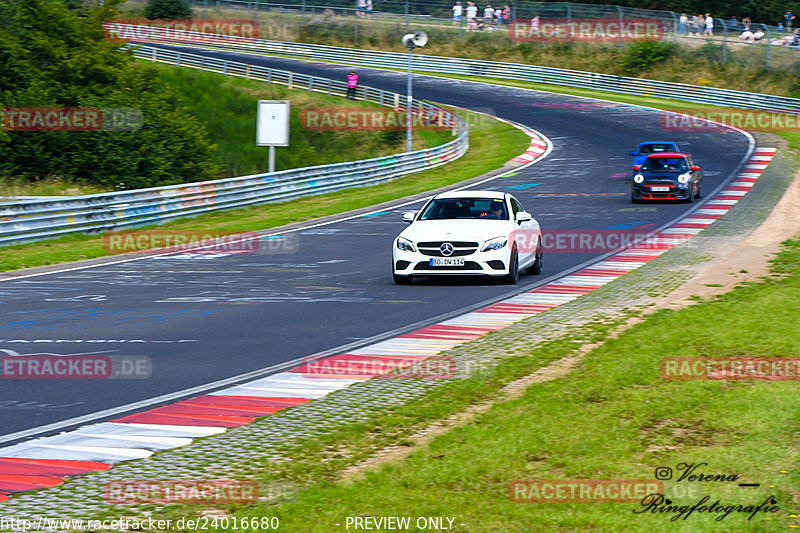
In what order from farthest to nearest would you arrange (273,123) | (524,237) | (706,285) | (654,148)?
(654,148) < (273,123) < (524,237) < (706,285)

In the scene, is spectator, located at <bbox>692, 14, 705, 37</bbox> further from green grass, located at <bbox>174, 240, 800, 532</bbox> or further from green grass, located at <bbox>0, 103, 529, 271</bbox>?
green grass, located at <bbox>174, 240, 800, 532</bbox>

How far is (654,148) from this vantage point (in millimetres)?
32750

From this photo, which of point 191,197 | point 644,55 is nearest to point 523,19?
point 644,55

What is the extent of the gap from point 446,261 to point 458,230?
0.56 m

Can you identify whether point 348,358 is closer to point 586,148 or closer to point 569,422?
point 569,422

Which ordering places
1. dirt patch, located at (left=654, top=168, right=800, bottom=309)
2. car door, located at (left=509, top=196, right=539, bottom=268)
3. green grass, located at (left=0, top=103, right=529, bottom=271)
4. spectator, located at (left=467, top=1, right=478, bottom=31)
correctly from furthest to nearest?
1. spectator, located at (left=467, top=1, right=478, bottom=31)
2. green grass, located at (left=0, top=103, right=529, bottom=271)
3. car door, located at (left=509, top=196, right=539, bottom=268)
4. dirt patch, located at (left=654, top=168, right=800, bottom=309)

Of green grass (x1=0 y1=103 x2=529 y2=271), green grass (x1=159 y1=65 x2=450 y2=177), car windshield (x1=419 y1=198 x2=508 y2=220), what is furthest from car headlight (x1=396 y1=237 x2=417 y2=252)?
green grass (x1=159 y1=65 x2=450 y2=177)

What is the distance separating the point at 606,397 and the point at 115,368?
15.7ft

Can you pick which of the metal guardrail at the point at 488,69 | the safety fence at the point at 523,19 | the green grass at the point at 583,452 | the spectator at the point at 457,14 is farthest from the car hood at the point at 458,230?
the spectator at the point at 457,14

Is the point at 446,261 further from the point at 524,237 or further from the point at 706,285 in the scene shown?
the point at 706,285

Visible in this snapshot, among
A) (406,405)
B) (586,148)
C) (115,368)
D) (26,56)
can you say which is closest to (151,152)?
(26,56)

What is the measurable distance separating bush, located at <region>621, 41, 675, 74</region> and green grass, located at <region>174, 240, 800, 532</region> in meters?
59.3

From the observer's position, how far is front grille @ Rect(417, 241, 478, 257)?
15.8 m

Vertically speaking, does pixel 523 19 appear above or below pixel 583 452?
above
